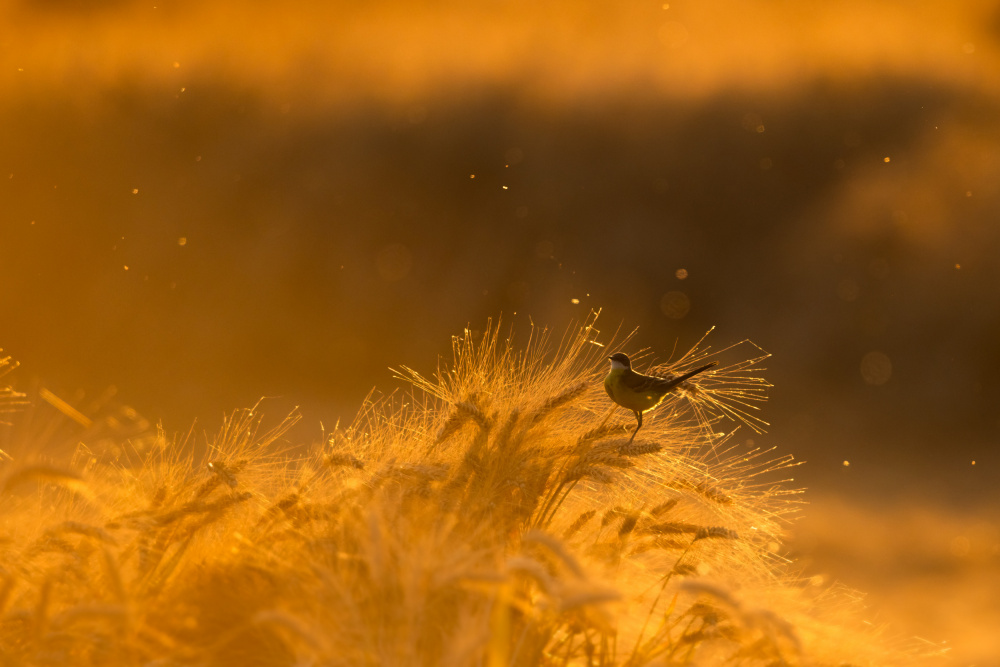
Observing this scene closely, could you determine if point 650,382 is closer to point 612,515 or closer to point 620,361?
point 620,361

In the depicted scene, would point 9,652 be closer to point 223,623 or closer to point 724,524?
point 223,623

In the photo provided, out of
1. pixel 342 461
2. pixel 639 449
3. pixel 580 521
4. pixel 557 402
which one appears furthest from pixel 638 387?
pixel 342 461

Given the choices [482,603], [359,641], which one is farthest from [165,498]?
[482,603]

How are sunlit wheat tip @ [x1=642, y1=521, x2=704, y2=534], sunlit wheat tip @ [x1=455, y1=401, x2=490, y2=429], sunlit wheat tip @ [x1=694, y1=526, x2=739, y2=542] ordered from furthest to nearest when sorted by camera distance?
sunlit wheat tip @ [x1=455, y1=401, x2=490, y2=429] < sunlit wheat tip @ [x1=642, y1=521, x2=704, y2=534] < sunlit wheat tip @ [x1=694, y1=526, x2=739, y2=542]

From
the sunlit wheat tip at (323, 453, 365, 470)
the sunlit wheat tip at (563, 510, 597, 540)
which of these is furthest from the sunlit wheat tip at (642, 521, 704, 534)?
the sunlit wheat tip at (323, 453, 365, 470)

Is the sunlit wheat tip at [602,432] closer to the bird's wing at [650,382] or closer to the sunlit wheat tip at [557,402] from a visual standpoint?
the sunlit wheat tip at [557,402]

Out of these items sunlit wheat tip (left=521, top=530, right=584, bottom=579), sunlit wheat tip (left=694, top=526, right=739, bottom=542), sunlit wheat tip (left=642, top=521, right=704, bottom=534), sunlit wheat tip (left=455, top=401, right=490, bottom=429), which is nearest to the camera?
sunlit wheat tip (left=521, top=530, right=584, bottom=579)

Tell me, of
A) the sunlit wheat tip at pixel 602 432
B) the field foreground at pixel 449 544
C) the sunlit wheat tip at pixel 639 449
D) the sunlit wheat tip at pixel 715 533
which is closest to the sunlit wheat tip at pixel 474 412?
the field foreground at pixel 449 544

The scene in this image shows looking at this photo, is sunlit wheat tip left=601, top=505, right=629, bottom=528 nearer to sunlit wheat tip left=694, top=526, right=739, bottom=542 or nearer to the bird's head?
sunlit wheat tip left=694, top=526, right=739, bottom=542
